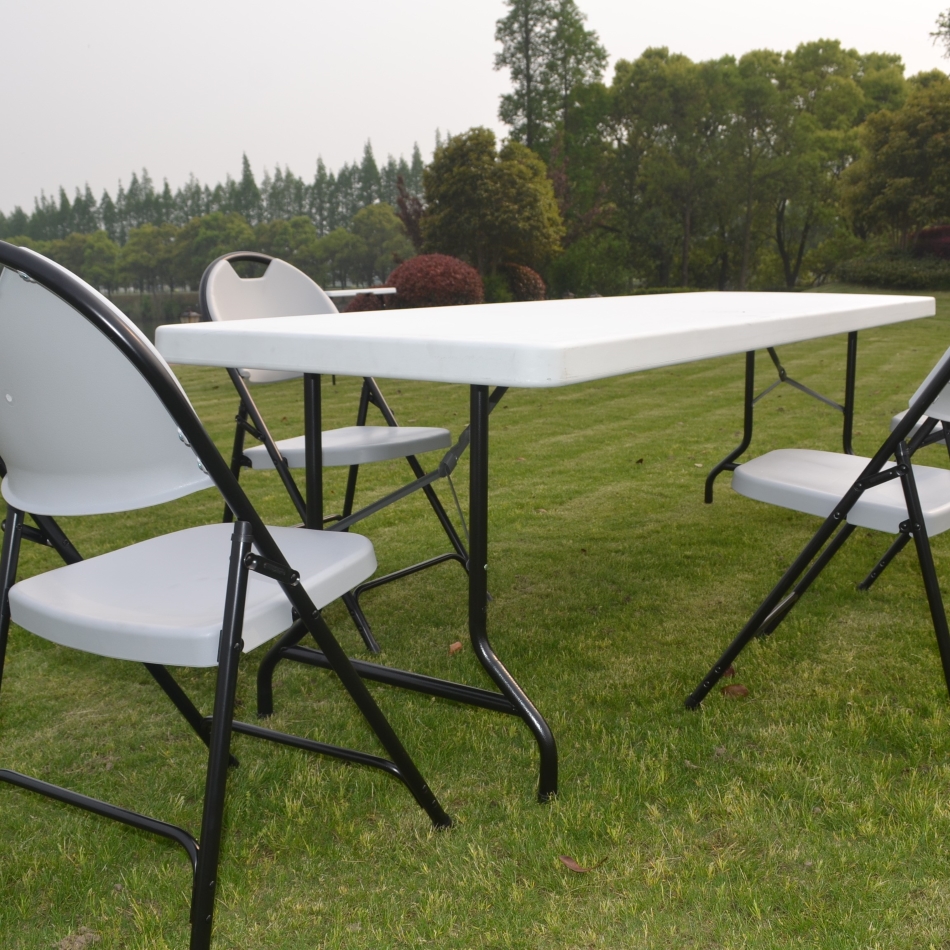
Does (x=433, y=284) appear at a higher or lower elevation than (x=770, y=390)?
lower

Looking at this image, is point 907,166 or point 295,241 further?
point 295,241

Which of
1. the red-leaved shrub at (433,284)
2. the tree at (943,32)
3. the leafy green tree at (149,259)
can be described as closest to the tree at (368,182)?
the leafy green tree at (149,259)

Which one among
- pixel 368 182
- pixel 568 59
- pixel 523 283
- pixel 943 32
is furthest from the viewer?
pixel 368 182

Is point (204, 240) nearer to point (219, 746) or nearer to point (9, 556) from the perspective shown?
point (9, 556)

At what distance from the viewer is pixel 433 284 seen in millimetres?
12828

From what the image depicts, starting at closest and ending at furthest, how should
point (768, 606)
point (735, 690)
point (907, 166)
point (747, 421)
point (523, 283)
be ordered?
1. point (768, 606)
2. point (735, 690)
3. point (747, 421)
4. point (523, 283)
5. point (907, 166)

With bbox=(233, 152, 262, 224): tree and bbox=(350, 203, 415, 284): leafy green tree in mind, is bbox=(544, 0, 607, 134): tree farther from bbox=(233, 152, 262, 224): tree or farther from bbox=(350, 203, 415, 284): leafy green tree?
bbox=(233, 152, 262, 224): tree

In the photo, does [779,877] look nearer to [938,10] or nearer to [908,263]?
[908,263]

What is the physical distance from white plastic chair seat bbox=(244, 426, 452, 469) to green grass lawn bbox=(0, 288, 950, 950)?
20.4 inches

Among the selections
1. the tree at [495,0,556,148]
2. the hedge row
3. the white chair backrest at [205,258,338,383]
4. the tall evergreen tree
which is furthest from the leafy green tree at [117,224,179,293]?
the white chair backrest at [205,258,338,383]

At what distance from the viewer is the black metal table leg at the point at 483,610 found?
1486mm

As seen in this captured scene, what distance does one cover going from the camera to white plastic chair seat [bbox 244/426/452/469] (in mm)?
2391

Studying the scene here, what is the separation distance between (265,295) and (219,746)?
2.12 metres

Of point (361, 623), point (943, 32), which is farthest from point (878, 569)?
point (943, 32)
